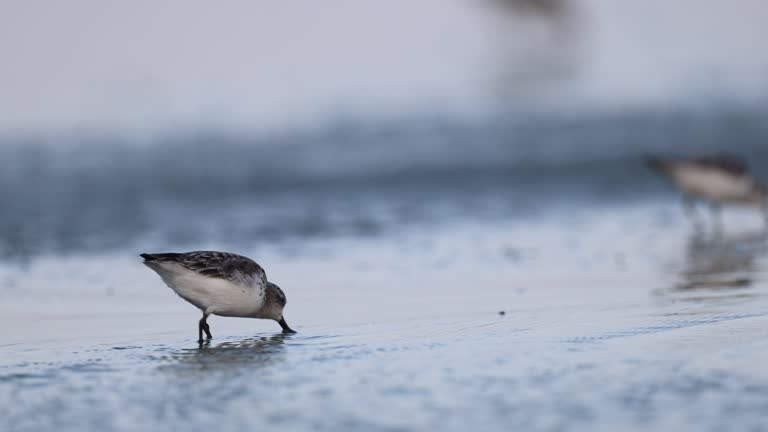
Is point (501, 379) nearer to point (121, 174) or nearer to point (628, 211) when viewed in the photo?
point (628, 211)

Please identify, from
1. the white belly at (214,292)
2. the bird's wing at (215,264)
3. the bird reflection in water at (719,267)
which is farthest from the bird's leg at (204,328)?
the bird reflection in water at (719,267)

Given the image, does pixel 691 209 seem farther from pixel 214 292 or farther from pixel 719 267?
pixel 214 292

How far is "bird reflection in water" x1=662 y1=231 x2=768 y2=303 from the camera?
730 centimetres

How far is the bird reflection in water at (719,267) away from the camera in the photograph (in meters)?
7.30

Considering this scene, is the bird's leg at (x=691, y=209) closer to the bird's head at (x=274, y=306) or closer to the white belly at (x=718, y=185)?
the white belly at (x=718, y=185)

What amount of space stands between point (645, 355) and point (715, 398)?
2.86 ft

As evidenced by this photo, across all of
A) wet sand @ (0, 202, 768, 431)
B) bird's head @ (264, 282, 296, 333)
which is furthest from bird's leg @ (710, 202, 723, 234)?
bird's head @ (264, 282, 296, 333)

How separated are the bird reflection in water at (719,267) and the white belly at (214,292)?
103 inches

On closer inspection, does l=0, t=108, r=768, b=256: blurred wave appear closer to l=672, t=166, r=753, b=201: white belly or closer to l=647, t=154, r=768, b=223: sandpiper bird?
l=647, t=154, r=768, b=223: sandpiper bird

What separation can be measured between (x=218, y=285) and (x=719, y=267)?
4.08 meters

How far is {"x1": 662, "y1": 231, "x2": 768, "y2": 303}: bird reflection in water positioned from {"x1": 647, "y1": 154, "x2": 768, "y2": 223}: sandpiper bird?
1.33m

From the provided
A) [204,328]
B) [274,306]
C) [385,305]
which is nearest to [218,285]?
[204,328]

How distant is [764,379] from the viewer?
183 inches

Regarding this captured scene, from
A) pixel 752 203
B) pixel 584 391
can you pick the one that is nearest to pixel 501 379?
pixel 584 391
